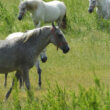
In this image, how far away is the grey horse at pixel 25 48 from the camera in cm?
932

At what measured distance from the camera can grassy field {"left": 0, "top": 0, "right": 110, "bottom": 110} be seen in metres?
6.59

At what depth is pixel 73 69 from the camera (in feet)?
42.5

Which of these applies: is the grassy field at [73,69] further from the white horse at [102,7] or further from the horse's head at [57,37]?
the horse's head at [57,37]

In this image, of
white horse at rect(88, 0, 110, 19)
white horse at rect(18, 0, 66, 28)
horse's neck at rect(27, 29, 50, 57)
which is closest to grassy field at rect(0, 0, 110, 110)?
white horse at rect(88, 0, 110, 19)

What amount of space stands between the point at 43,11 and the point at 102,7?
2729mm

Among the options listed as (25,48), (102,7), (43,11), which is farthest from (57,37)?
(102,7)

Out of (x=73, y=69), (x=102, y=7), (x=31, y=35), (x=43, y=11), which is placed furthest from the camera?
(x=102, y=7)

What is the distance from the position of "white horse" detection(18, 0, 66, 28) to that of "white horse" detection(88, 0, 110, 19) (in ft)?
3.58

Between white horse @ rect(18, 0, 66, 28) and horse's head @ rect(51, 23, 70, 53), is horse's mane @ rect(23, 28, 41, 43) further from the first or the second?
white horse @ rect(18, 0, 66, 28)

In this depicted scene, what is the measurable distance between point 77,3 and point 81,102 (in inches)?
602

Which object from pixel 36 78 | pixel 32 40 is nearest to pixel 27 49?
pixel 32 40

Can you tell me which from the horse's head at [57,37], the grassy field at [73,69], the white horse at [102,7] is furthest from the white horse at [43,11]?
the horse's head at [57,37]

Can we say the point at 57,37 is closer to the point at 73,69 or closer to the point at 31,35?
the point at 31,35

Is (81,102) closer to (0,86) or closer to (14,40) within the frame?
(14,40)
